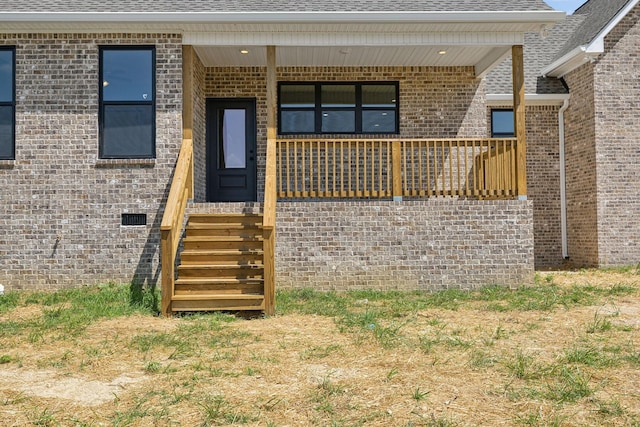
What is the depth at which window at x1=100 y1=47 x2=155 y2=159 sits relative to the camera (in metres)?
9.13

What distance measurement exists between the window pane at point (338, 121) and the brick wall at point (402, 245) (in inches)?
113

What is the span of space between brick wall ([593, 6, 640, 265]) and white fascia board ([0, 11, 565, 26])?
393 cm

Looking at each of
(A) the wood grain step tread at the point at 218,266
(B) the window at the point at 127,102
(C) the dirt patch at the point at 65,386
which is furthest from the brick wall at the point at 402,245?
(C) the dirt patch at the point at 65,386

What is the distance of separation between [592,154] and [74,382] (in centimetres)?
1120

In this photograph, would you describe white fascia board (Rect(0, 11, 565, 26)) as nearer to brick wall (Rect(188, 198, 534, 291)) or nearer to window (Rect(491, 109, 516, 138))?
brick wall (Rect(188, 198, 534, 291))

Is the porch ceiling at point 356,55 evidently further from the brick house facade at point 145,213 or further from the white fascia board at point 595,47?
the white fascia board at point 595,47

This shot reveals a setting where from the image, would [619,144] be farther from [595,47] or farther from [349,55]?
[349,55]

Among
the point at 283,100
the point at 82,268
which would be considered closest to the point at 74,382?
the point at 82,268

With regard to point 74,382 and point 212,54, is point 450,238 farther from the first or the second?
point 74,382

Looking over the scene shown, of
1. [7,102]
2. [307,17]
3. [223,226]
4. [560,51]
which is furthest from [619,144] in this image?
[7,102]

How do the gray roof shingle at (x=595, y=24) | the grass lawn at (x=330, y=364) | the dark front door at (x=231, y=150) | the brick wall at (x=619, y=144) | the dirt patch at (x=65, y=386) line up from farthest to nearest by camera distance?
the gray roof shingle at (x=595, y=24) < the brick wall at (x=619, y=144) < the dark front door at (x=231, y=150) < the dirt patch at (x=65, y=386) < the grass lawn at (x=330, y=364)

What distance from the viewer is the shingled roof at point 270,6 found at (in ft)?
29.5

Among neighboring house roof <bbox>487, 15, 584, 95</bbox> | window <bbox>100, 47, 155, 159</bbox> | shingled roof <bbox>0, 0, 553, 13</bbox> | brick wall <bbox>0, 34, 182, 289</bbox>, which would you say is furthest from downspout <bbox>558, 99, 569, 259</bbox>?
window <bbox>100, 47, 155, 159</bbox>

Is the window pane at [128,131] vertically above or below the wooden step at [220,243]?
above
